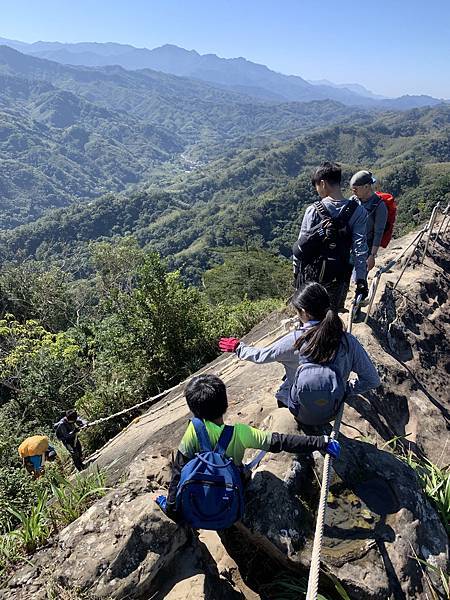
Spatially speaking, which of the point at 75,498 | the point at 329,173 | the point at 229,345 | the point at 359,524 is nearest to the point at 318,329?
the point at 229,345

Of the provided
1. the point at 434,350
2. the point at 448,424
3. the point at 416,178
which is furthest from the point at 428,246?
the point at 416,178

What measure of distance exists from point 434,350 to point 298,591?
5.72 meters

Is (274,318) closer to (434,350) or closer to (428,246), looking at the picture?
(434,350)

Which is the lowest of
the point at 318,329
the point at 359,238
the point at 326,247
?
the point at 318,329

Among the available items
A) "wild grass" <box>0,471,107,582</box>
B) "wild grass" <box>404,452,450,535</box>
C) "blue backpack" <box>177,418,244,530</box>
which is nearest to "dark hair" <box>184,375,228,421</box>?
"blue backpack" <box>177,418,244,530</box>

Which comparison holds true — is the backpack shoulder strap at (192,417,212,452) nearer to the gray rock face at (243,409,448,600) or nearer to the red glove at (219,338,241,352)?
the gray rock face at (243,409,448,600)

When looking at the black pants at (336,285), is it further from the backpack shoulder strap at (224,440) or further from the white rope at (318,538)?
the backpack shoulder strap at (224,440)

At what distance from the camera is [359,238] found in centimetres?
470

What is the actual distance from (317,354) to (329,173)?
2075 mm

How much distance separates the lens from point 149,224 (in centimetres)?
14912

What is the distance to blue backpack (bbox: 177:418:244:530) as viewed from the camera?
9.93 feet

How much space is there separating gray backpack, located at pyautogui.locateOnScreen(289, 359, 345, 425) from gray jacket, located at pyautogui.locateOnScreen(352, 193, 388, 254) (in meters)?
2.97

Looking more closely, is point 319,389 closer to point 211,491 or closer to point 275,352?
point 275,352

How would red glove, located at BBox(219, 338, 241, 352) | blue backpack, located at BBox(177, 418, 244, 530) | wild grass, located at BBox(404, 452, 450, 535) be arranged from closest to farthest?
blue backpack, located at BBox(177, 418, 244, 530), wild grass, located at BBox(404, 452, 450, 535), red glove, located at BBox(219, 338, 241, 352)
